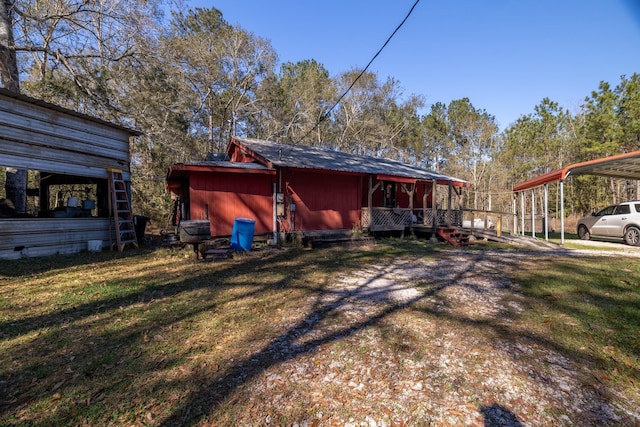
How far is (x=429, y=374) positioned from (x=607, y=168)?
14595 mm

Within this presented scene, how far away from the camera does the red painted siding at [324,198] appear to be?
472 inches

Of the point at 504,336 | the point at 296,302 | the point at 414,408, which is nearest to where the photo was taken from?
the point at 414,408

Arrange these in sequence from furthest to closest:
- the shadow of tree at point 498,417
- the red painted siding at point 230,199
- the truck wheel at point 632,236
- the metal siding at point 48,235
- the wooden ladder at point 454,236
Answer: the wooden ladder at point 454,236, the truck wheel at point 632,236, the red painted siding at point 230,199, the metal siding at point 48,235, the shadow of tree at point 498,417

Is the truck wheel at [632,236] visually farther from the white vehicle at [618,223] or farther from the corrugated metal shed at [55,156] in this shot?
the corrugated metal shed at [55,156]

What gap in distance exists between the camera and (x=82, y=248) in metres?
9.30

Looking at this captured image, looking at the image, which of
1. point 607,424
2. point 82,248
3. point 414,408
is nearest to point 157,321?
point 414,408

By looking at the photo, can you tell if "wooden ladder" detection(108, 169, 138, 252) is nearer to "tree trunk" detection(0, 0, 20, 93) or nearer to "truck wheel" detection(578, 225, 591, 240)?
"tree trunk" detection(0, 0, 20, 93)

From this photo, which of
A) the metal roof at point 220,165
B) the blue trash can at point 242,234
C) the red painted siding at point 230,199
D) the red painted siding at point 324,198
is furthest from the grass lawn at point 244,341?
the red painted siding at point 324,198

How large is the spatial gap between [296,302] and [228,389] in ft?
7.31

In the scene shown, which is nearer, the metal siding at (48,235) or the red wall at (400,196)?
the metal siding at (48,235)

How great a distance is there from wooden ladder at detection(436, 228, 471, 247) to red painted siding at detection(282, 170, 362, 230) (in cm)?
364

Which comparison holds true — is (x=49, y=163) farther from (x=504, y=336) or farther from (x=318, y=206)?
(x=504, y=336)

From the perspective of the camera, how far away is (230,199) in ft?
34.8

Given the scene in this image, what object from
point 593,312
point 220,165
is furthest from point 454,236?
point 220,165
